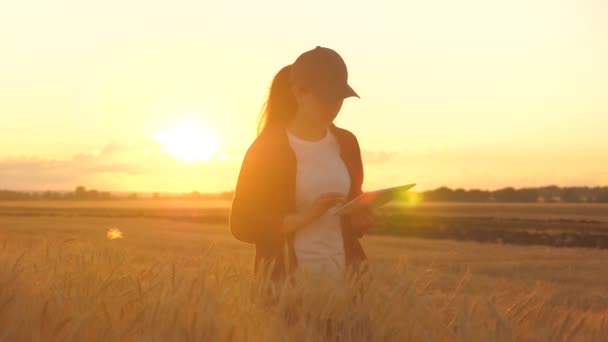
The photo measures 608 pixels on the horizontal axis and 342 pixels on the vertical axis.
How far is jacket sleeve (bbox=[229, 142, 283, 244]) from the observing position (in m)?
3.24

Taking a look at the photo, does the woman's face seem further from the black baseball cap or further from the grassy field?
the grassy field

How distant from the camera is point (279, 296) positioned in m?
2.18

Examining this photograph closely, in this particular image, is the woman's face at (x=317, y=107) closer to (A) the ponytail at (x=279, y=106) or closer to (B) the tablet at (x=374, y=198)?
(A) the ponytail at (x=279, y=106)

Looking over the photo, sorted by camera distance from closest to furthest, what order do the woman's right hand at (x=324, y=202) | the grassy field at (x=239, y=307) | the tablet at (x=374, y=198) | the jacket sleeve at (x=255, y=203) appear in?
the grassy field at (x=239, y=307) → the tablet at (x=374, y=198) → the woman's right hand at (x=324, y=202) → the jacket sleeve at (x=255, y=203)

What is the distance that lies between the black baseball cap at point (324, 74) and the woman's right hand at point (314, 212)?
0.40 m

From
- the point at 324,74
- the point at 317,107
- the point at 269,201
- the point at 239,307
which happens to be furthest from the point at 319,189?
the point at 239,307

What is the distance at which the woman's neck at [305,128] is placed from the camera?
3443 mm

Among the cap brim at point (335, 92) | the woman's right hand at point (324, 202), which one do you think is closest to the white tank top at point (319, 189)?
the woman's right hand at point (324, 202)

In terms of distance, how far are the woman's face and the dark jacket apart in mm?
128

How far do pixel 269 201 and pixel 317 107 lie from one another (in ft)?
1.34

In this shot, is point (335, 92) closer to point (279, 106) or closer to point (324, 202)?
point (279, 106)

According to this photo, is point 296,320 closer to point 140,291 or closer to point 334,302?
point 334,302

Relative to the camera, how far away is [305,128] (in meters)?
3.45

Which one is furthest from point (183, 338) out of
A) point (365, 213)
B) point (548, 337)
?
point (365, 213)
